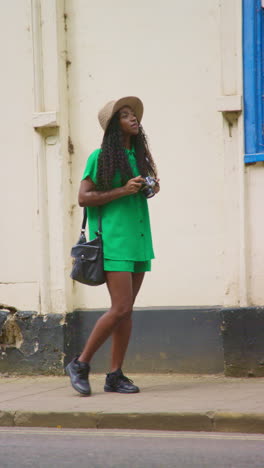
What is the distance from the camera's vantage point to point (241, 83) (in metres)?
7.52

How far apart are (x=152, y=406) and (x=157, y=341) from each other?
1.71m

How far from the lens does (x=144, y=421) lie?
5.95 meters

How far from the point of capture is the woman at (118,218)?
6652 mm

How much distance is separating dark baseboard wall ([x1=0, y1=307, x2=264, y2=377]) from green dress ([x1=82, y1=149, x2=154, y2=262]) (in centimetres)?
109

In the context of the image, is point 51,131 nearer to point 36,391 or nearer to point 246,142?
point 246,142

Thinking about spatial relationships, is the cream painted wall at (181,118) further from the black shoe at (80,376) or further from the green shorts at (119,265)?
the black shoe at (80,376)

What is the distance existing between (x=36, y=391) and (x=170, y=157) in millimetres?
2206

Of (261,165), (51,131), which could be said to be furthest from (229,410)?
(51,131)

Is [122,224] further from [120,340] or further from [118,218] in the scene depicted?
[120,340]

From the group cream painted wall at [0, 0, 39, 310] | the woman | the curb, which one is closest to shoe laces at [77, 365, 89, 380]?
the woman

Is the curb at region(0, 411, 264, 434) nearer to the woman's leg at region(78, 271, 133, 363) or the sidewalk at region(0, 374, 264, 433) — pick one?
the sidewalk at region(0, 374, 264, 433)

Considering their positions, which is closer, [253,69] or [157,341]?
[253,69]

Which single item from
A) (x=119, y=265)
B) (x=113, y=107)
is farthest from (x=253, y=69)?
(x=119, y=265)

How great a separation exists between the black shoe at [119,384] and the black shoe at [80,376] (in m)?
0.19
